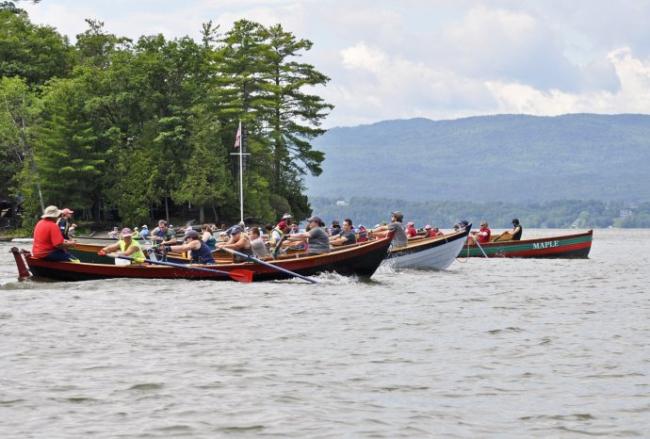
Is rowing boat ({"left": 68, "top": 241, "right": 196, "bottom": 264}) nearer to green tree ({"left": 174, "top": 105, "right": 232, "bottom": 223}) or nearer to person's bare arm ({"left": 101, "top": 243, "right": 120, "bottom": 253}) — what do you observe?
person's bare arm ({"left": 101, "top": 243, "right": 120, "bottom": 253})

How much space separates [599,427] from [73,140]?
7180 cm

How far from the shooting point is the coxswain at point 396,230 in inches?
1368

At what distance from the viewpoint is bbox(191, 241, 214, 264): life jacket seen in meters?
29.5

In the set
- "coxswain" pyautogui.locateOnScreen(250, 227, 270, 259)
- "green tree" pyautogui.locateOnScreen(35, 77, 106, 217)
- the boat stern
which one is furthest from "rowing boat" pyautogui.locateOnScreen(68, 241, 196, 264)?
"green tree" pyautogui.locateOnScreen(35, 77, 106, 217)

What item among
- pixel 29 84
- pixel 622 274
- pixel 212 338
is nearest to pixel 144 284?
pixel 212 338

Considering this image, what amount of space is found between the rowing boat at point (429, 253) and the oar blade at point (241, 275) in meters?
8.28

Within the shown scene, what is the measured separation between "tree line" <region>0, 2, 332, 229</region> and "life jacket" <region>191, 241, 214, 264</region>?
50114mm

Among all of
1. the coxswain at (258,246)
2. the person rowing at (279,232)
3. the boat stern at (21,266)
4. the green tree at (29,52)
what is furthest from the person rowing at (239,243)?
the green tree at (29,52)

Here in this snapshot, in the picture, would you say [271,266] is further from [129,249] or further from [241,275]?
[129,249]

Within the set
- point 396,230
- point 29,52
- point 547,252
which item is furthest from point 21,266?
point 29,52

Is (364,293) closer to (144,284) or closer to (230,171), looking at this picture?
(144,284)

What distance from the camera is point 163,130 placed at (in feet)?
271

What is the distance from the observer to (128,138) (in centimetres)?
8462

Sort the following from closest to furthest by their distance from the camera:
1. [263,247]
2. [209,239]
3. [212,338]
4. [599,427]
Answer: [599,427] → [212,338] → [263,247] → [209,239]
